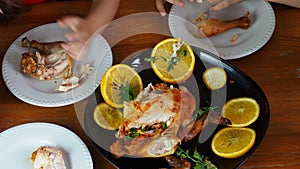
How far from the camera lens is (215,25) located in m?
1.19

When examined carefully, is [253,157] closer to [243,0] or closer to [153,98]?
[153,98]

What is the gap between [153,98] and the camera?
0.99 meters

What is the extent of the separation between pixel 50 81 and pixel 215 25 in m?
0.47

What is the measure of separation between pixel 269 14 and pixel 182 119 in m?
0.46

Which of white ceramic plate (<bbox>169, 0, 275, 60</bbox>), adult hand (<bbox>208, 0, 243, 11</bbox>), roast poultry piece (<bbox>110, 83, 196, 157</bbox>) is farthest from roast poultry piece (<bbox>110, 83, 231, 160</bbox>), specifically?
adult hand (<bbox>208, 0, 243, 11</bbox>)

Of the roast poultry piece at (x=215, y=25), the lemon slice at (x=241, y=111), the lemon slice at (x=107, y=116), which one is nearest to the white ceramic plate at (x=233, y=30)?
the roast poultry piece at (x=215, y=25)

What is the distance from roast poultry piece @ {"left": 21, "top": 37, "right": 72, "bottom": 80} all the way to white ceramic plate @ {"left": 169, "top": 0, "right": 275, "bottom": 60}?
31 cm

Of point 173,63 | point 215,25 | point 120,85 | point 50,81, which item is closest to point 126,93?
point 120,85

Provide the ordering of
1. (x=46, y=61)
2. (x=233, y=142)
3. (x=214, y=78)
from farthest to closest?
(x=46, y=61), (x=214, y=78), (x=233, y=142)

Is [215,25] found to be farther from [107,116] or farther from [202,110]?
[107,116]

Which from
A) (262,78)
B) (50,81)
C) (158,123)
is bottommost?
(262,78)

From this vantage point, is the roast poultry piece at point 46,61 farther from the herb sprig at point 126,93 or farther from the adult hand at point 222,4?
the adult hand at point 222,4

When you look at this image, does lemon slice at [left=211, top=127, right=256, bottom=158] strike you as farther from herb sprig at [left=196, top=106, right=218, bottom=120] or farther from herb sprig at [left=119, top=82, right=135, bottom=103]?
herb sprig at [left=119, top=82, right=135, bottom=103]

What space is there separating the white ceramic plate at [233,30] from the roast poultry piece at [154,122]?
0.70ft
